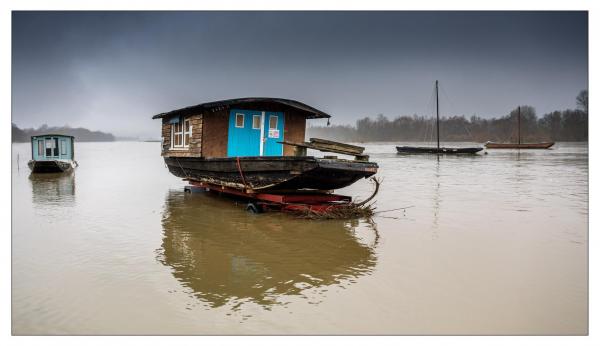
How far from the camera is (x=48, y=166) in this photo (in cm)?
2458

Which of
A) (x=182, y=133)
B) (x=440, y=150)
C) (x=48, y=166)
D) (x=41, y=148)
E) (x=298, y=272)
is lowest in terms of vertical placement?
(x=298, y=272)

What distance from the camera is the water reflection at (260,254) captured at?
5496mm

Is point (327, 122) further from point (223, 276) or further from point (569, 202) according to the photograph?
point (223, 276)

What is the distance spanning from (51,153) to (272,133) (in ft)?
65.0

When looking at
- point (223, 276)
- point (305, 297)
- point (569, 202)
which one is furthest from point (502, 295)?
point (569, 202)

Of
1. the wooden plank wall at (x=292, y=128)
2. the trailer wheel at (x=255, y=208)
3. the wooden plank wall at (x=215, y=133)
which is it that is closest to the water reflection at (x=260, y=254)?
the trailer wheel at (x=255, y=208)

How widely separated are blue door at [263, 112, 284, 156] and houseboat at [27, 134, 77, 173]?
1773 centimetres

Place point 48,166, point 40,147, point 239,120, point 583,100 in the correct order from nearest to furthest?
point 583,100 < point 239,120 < point 48,166 < point 40,147

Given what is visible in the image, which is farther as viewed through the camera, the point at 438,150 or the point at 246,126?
the point at 438,150

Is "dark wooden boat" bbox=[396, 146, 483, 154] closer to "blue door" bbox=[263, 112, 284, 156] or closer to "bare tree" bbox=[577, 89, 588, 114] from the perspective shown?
"blue door" bbox=[263, 112, 284, 156]

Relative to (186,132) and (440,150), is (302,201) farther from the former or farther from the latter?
(440,150)

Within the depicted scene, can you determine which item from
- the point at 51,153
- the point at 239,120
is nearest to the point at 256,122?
the point at 239,120

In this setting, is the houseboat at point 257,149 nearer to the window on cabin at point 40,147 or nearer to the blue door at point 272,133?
the blue door at point 272,133

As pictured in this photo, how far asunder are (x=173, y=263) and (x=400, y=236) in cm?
462
